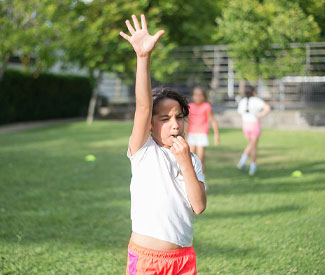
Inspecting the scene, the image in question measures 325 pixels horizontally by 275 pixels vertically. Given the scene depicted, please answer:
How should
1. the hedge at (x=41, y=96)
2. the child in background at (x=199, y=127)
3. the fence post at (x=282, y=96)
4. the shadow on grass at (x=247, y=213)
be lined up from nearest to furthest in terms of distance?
the shadow on grass at (x=247, y=213), the child in background at (x=199, y=127), the hedge at (x=41, y=96), the fence post at (x=282, y=96)

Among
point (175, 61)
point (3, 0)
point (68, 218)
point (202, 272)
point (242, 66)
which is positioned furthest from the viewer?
point (175, 61)

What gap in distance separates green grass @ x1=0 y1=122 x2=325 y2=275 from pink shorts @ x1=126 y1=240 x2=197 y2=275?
1448mm

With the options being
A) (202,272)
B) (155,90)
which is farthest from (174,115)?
(202,272)

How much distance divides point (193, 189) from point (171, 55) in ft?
66.7

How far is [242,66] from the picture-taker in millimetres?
19781

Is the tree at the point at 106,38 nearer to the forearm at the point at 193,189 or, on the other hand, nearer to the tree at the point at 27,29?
the tree at the point at 27,29

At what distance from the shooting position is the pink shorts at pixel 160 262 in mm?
2104

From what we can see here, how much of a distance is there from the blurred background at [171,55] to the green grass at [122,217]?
29.2 ft

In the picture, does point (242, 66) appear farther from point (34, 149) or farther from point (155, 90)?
point (155, 90)

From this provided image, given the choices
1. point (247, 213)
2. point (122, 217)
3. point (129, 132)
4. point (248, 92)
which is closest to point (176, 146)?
point (122, 217)

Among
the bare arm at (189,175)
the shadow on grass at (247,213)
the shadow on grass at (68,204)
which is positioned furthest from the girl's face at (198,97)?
the bare arm at (189,175)

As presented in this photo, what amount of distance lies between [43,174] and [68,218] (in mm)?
2841

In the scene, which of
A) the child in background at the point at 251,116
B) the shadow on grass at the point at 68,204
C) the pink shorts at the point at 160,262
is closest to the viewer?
the pink shorts at the point at 160,262

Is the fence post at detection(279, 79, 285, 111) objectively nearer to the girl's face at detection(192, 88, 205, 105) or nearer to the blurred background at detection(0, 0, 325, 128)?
the blurred background at detection(0, 0, 325, 128)
